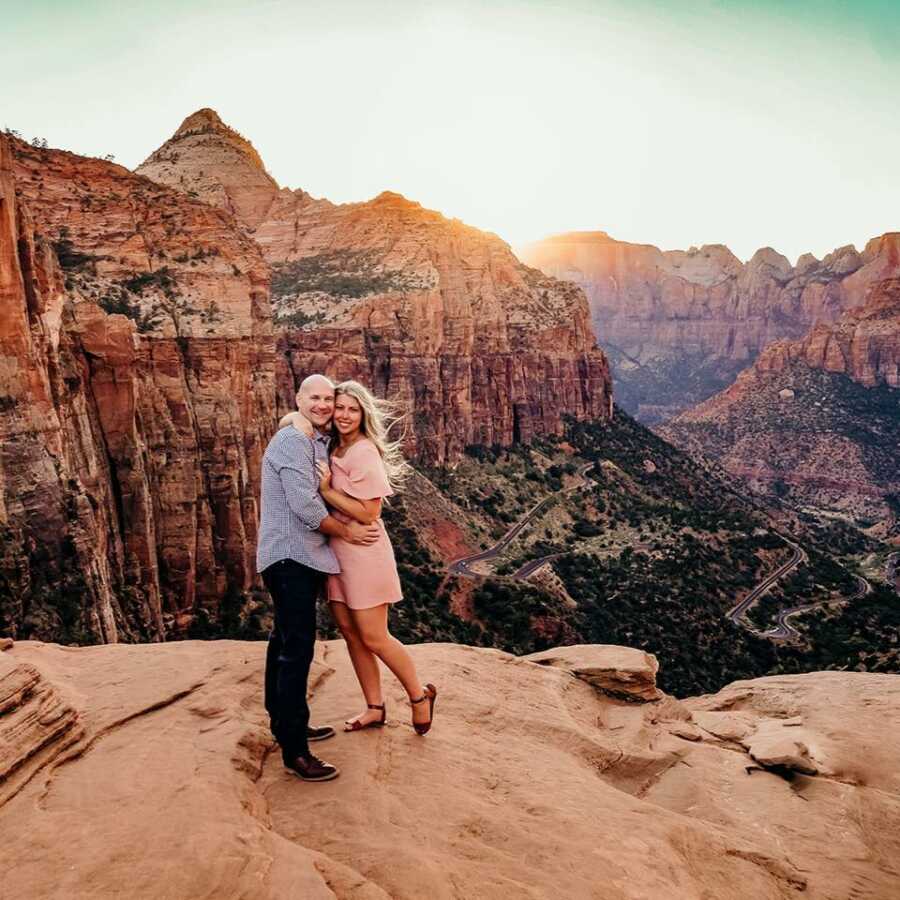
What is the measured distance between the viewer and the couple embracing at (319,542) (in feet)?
21.5

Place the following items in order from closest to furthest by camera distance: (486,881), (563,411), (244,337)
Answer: (486,881)
(244,337)
(563,411)

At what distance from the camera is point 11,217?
20.7 meters

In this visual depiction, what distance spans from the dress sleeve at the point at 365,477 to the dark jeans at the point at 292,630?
82cm

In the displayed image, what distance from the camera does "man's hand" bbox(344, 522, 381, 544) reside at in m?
6.81

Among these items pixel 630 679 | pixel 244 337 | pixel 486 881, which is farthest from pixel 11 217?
pixel 486 881

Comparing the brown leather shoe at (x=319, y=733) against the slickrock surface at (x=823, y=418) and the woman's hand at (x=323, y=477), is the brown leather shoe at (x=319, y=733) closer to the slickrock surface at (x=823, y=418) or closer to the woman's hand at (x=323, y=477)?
the woman's hand at (x=323, y=477)

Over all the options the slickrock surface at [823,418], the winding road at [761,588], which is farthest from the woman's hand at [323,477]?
the slickrock surface at [823,418]

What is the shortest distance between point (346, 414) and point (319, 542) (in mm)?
1184

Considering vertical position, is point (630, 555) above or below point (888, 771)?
below

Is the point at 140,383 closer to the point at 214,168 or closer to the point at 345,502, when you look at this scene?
the point at 345,502

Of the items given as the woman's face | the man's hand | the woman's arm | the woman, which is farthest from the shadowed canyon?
the woman's face

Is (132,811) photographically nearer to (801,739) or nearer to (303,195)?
(801,739)

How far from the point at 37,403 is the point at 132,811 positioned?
1884cm

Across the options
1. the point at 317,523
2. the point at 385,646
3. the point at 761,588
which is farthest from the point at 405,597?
the point at 317,523
